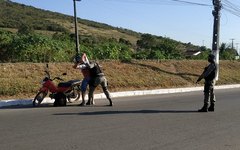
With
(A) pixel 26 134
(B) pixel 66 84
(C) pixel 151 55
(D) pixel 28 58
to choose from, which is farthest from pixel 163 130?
(C) pixel 151 55

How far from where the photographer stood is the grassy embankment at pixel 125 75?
17750mm

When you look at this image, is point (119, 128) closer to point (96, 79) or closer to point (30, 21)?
point (96, 79)

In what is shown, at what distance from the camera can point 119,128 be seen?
1045 cm

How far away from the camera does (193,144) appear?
8781 mm

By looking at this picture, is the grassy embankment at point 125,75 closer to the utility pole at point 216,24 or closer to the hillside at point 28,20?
the utility pole at point 216,24

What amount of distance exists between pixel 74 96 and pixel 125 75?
7959 millimetres

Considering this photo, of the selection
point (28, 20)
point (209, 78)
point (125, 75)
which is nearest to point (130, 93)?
point (125, 75)

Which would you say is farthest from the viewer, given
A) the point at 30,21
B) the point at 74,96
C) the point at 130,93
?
the point at 30,21

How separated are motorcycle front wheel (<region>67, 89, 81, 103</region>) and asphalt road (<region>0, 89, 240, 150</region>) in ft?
2.39

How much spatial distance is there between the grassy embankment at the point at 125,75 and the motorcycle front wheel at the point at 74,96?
2.02 meters

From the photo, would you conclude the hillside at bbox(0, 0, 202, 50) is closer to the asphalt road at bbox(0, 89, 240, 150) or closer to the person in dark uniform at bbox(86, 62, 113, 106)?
the person in dark uniform at bbox(86, 62, 113, 106)

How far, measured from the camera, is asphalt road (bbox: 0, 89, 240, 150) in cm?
862

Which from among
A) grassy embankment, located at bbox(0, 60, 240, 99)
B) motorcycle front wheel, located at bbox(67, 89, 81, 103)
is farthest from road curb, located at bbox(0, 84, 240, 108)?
grassy embankment, located at bbox(0, 60, 240, 99)

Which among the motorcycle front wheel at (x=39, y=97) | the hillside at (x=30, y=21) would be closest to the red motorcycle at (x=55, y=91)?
the motorcycle front wheel at (x=39, y=97)
